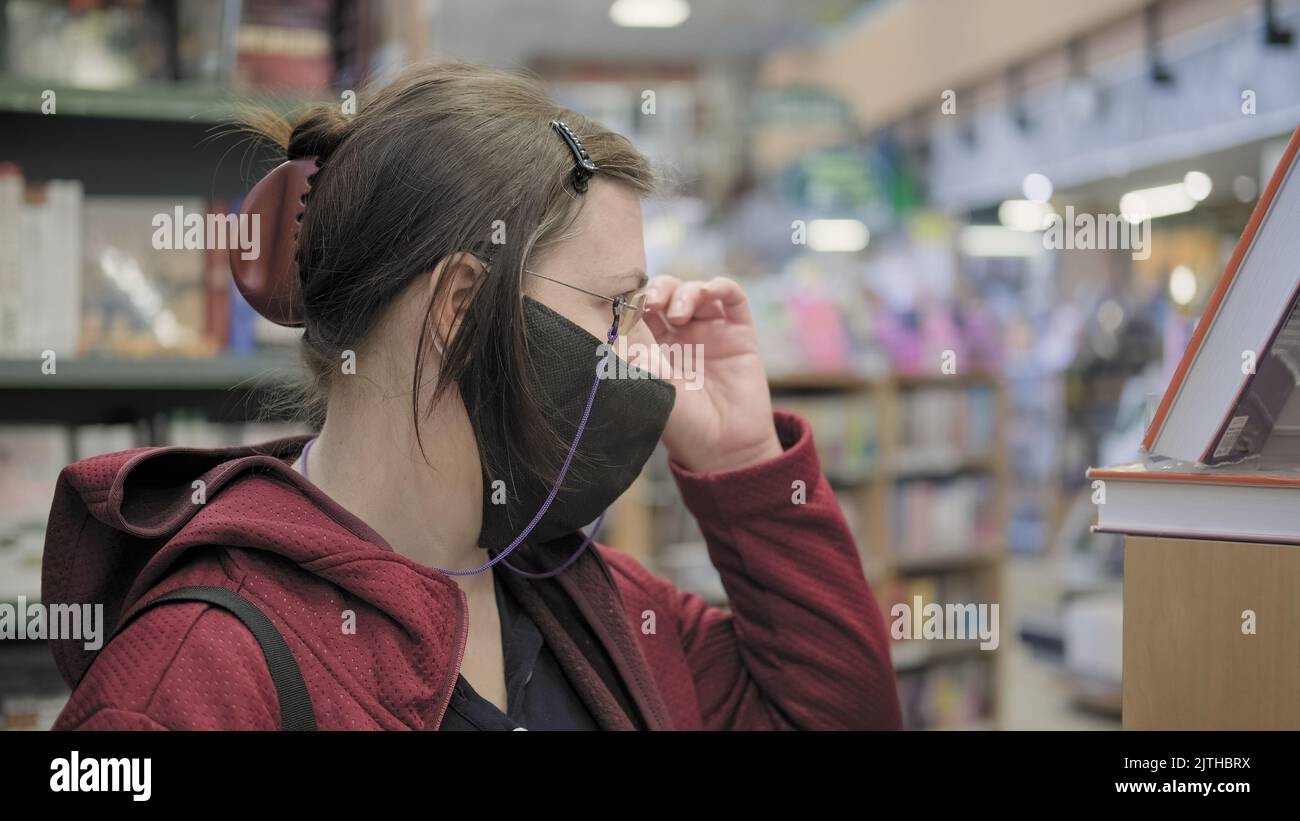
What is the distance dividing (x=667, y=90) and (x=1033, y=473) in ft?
17.3

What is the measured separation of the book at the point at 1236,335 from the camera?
88 cm

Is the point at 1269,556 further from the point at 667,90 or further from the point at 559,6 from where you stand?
the point at 667,90

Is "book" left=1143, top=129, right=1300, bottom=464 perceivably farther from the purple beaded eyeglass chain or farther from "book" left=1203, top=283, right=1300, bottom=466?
the purple beaded eyeglass chain

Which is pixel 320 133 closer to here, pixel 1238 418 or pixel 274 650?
pixel 274 650

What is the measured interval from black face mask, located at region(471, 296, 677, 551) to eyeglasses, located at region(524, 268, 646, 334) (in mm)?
43

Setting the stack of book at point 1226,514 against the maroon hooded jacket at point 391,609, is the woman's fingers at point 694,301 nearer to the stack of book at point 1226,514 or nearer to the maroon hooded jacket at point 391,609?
the maroon hooded jacket at point 391,609

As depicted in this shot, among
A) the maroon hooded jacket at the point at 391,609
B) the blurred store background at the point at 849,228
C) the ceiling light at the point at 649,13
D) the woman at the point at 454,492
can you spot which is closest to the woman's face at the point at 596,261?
the woman at the point at 454,492

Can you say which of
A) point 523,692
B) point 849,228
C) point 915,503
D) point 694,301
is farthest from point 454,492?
point 849,228

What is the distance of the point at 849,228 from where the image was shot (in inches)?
334

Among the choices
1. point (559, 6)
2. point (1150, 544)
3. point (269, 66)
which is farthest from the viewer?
point (559, 6)

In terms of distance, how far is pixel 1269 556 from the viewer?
0.88 metres

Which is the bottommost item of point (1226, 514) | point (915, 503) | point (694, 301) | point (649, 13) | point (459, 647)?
point (915, 503)

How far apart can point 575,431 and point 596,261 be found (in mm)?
205
